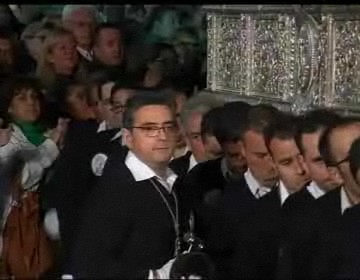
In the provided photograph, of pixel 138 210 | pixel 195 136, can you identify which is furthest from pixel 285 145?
pixel 138 210

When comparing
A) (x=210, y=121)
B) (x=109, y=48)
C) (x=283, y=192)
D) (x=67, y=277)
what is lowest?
(x=67, y=277)

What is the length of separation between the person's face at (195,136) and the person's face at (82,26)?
19 centimetres

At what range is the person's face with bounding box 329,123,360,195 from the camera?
1584 millimetres

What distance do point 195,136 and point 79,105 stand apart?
173 mm

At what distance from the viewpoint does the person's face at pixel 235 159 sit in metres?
1.61

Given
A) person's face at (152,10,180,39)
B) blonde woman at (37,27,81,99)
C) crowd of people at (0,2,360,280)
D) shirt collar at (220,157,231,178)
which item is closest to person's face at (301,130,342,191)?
crowd of people at (0,2,360,280)

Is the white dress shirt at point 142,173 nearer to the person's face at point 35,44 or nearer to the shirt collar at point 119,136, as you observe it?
the shirt collar at point 119,136

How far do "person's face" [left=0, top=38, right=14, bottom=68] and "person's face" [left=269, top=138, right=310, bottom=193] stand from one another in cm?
39

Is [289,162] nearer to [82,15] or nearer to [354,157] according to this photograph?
[354,157]

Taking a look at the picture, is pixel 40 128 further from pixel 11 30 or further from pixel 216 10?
pixel 216 10

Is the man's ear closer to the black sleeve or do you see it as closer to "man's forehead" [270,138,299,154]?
the black sleeve

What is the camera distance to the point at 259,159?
1611 mm

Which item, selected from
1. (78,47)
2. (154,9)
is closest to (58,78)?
(78,47)

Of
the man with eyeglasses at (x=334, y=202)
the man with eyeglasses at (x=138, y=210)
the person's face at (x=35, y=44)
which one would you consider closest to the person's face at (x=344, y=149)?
the man with eyeglasses at (x=334, y=202)
